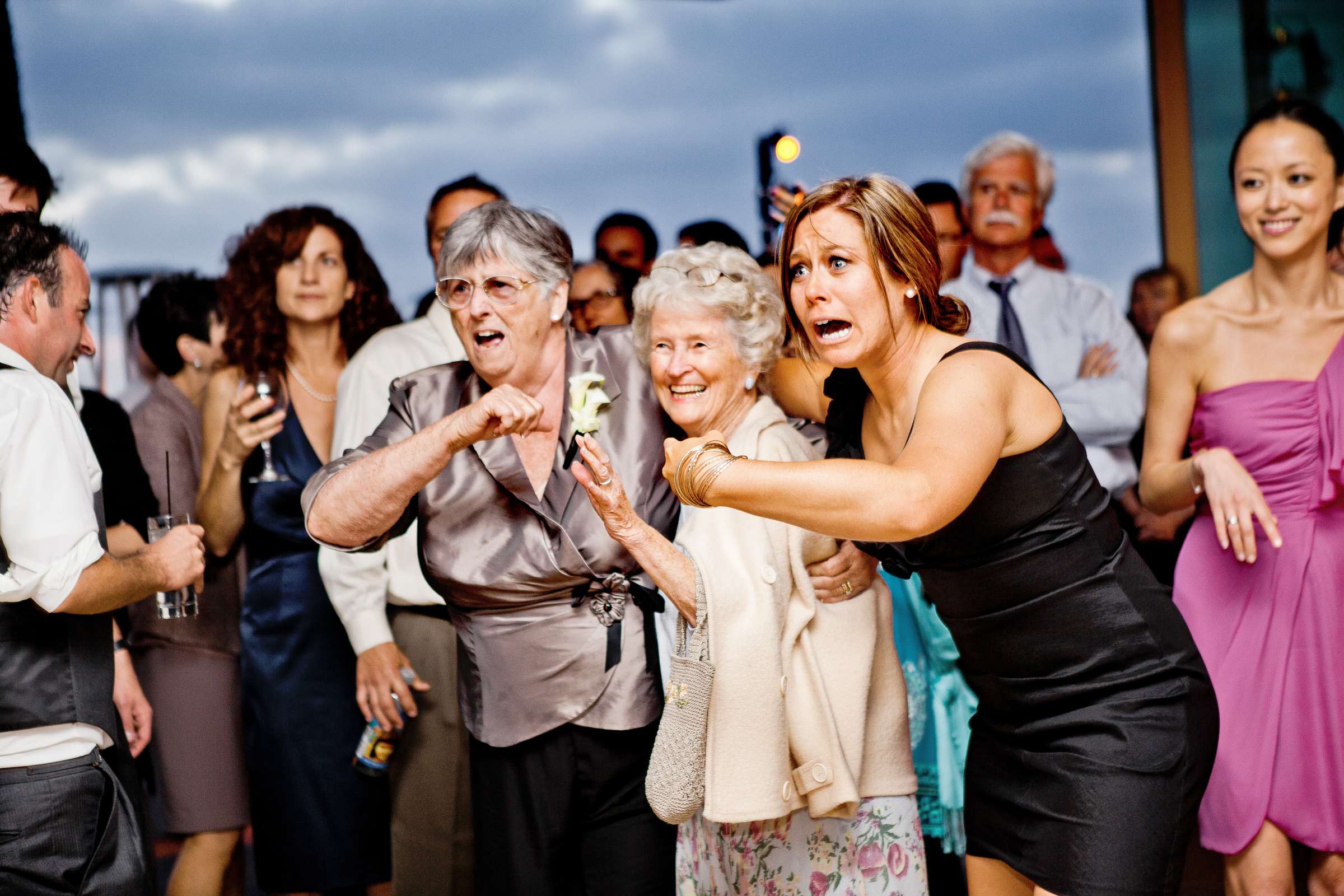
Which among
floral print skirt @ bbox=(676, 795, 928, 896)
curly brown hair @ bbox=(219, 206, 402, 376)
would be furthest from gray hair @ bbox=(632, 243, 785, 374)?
curly brown hair @ bbox=(219, 206, 402, 376)

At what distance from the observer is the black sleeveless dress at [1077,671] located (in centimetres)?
186

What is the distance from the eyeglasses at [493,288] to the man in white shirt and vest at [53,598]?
0.72 meters

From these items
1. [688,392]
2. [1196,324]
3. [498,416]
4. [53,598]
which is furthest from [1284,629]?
[53,598]

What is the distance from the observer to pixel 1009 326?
371 centimetres

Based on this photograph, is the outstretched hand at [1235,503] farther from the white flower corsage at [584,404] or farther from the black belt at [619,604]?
the white flower corsage at [584,404]

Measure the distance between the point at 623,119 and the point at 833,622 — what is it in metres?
8.65

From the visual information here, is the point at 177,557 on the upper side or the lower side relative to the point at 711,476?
Answer: lower

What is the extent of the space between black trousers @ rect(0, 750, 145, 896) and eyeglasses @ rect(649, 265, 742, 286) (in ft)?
4.58

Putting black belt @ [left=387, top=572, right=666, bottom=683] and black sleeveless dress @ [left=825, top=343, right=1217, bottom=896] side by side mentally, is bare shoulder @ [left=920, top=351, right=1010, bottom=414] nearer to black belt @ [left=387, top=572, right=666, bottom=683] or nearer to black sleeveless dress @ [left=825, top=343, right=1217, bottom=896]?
black sleeveless dress @ [left=825, top=343, right=1217, bottom=896]

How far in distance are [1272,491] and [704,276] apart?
1.37 m

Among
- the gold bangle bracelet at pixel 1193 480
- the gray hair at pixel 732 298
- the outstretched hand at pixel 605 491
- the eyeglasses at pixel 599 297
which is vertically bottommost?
the gold bangle bracelet at pixel 1193 480

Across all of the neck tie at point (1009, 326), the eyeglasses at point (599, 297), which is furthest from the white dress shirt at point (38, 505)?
the neck tie at point (1009, 326)

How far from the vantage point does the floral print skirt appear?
224 centimetres

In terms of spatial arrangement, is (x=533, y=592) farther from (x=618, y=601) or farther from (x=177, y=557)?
(x=177, y=557)
